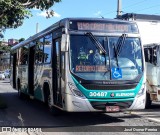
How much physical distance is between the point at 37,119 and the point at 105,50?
129 inches

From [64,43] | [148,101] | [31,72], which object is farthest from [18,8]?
[148,101]

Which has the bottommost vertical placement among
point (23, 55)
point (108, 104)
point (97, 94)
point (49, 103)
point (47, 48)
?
point (49, 103)

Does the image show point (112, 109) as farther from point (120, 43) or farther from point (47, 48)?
point (47, 48)

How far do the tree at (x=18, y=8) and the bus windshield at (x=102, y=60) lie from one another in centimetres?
189

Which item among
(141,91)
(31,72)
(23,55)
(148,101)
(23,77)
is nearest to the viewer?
(141,91)

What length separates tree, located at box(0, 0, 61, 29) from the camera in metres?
11.2

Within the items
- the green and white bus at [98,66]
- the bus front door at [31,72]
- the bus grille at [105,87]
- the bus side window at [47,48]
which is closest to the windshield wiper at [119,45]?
the green and white bus at [98,66]

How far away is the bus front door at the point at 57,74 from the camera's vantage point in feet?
37.9

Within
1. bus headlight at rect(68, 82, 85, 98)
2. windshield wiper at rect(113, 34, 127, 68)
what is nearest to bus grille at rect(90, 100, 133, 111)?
bus headlight at rect(68, 82, 85, 98)

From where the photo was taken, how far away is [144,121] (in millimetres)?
11531

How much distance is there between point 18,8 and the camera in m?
11.5

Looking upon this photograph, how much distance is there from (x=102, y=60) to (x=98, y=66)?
24 centimetres

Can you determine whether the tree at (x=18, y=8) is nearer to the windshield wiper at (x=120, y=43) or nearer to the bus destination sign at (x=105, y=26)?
the bus destination sign at (x=105, y=26)

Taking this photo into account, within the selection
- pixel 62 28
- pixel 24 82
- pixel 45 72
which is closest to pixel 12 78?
pixel 24 82
